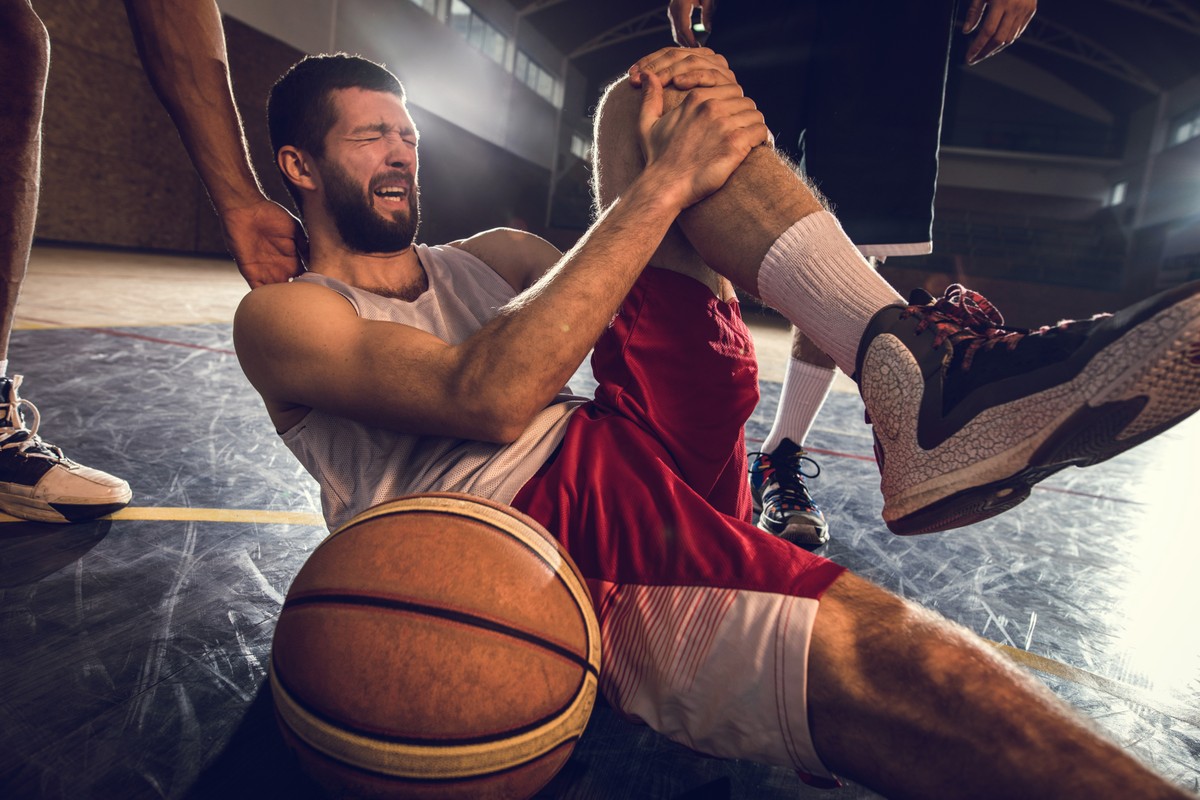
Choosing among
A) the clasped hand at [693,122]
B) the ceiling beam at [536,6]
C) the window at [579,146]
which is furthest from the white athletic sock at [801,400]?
the window at [579,146]

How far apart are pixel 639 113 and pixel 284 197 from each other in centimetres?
1317

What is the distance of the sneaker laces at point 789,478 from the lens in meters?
2.07

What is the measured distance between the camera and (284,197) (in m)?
12.6

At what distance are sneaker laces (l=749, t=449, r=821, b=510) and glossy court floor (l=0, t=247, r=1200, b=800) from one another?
0.58 feet

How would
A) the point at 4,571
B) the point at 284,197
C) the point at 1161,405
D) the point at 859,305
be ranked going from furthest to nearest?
the point at 284,197, the point at 4,571, the point at 859,305, the point at 1161,405

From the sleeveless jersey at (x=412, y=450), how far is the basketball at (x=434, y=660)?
0.20 metres

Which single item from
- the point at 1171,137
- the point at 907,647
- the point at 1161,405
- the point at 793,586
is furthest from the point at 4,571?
the point at 1171,137

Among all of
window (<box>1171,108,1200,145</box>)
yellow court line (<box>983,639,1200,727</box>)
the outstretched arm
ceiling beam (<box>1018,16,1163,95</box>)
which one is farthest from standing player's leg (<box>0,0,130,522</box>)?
window (<box>1171,108,1200,145</box>)

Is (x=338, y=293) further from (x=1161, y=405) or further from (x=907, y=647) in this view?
(x=1161, y=405)

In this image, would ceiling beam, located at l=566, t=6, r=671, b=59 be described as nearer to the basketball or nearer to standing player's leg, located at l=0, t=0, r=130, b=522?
standing player's leg, located at l=0, t=0, r=130, b=522

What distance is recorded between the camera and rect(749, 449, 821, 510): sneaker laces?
2.07 metres

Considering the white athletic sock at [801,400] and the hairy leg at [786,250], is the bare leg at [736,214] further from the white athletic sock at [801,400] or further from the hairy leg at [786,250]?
the white athletic sock at [801,400]

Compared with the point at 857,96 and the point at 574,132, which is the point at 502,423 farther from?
the point at 574,132

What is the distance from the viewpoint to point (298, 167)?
1.56 meters
